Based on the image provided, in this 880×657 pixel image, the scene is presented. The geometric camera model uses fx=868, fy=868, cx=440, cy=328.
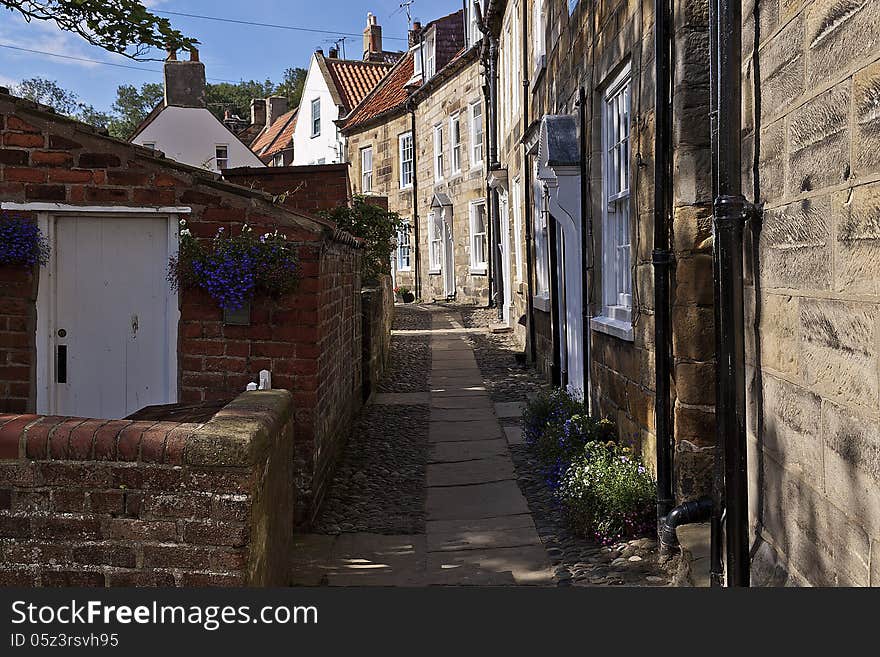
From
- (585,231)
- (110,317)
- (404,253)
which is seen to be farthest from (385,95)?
(110,317)

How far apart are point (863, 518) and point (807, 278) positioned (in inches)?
34.7

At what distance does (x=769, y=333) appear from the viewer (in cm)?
350

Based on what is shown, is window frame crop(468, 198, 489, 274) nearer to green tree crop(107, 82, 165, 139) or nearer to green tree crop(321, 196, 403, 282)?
green tree crop(321, 196, 403, 282)

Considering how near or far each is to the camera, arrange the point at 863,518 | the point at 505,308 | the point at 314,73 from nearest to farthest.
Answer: the point at 863,518
the point at 505,308
the point at 314,73

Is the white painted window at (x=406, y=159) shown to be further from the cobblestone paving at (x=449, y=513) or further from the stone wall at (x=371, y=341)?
the cobblestone paving at (x=449, y=513)

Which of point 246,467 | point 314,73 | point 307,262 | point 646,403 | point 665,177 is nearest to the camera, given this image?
point 246,467

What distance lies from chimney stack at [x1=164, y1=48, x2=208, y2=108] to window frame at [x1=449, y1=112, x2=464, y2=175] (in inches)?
441

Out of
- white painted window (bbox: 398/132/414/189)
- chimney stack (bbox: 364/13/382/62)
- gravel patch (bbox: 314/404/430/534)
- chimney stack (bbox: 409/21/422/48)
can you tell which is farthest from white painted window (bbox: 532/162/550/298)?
chimney stack (bbox: 364/13/382/62)

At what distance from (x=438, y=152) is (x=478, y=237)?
3.92m

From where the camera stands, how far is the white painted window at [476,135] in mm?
21500

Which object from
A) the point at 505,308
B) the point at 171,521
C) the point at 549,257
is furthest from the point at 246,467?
the point at 505,308

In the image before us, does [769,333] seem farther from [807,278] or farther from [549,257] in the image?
[549,257]

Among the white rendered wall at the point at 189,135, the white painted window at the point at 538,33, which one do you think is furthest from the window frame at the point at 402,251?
the white painted window at the point at 538,33

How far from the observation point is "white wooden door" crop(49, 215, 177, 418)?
6.23m
